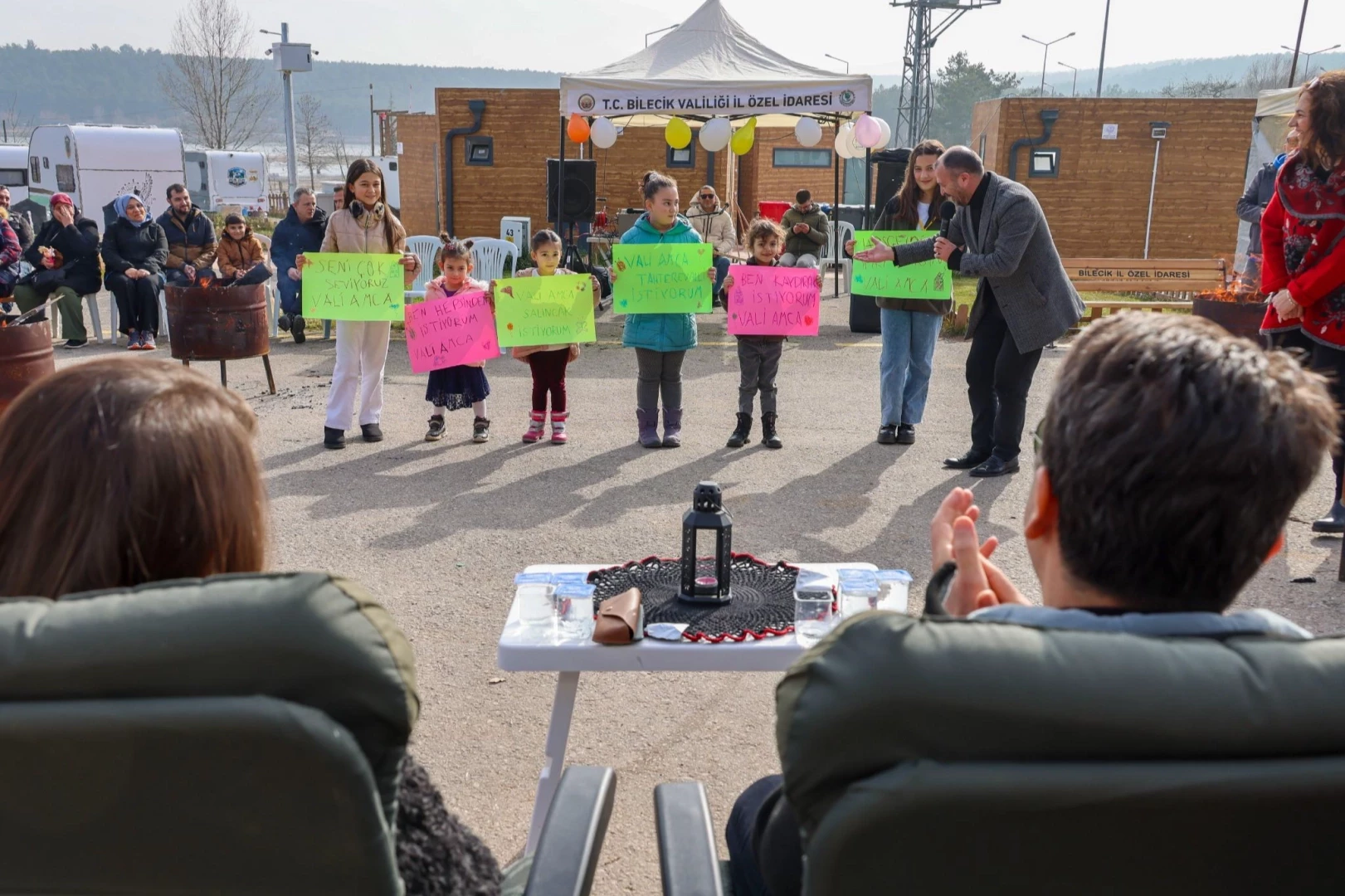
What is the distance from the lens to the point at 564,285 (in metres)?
7.15

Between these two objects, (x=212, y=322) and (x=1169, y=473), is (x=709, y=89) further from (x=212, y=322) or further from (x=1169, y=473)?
(x=1169, y=473)

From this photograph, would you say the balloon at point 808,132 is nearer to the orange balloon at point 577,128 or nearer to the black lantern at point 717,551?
the orange balloon at point 577,128

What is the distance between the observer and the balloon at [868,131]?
396 inches

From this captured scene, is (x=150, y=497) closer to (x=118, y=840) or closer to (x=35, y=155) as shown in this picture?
(x=118, y=840)

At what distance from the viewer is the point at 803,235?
1219 centimetres

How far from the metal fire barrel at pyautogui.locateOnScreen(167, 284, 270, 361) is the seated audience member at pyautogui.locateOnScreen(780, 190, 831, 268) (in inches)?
181

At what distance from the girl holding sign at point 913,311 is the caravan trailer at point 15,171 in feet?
91.8

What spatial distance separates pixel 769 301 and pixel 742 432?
0.89m

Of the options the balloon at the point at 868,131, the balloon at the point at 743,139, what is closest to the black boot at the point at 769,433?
the balloon at the point at 868,131

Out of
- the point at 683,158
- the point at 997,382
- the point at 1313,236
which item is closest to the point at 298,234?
the point at 997,382

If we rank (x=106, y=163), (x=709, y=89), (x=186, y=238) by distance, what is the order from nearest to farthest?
1. (x=709, y=89)
2. (x=186, y=238)
3. (x=106, y=163)

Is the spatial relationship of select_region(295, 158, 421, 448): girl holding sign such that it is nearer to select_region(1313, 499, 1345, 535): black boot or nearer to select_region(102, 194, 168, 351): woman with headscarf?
select_region(1313, 499, 1345, 535): black boot

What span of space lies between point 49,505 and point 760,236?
6396mm

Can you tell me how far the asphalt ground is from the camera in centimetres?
348
